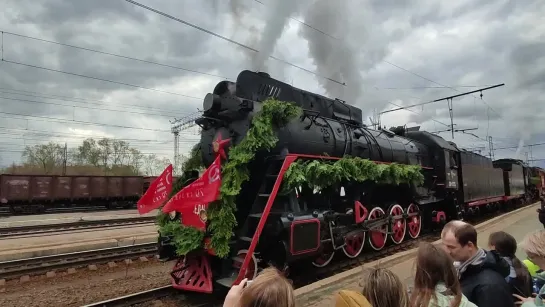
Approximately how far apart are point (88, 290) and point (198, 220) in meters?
2.81

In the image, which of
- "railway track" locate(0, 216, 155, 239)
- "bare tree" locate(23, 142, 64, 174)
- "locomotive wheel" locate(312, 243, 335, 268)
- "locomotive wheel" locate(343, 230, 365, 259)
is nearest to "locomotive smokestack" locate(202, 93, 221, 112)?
"locomotive wheel" locate(312, 243, 335, 268)

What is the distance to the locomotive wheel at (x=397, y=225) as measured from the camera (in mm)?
9102

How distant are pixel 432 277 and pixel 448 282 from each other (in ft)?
0.32

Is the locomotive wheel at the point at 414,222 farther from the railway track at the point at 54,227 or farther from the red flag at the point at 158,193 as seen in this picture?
the railway track at the point at 54,227

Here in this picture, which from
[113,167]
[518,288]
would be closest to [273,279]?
[518,288]

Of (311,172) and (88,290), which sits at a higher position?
A: (311,172)

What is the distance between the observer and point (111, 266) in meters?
8.32

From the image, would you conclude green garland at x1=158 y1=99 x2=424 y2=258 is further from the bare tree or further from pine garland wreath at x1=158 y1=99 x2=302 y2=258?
the bare tree

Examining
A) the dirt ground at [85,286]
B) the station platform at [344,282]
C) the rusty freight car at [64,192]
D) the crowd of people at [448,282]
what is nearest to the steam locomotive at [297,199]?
the station platform at [344,282]

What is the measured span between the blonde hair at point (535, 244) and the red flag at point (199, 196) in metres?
3.86

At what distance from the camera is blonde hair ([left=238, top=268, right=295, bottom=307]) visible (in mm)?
1488

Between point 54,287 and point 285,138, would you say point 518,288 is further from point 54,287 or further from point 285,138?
point 54,287

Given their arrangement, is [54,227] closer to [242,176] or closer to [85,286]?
[85,286]

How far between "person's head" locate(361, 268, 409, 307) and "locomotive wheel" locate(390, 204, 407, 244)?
7.44m
